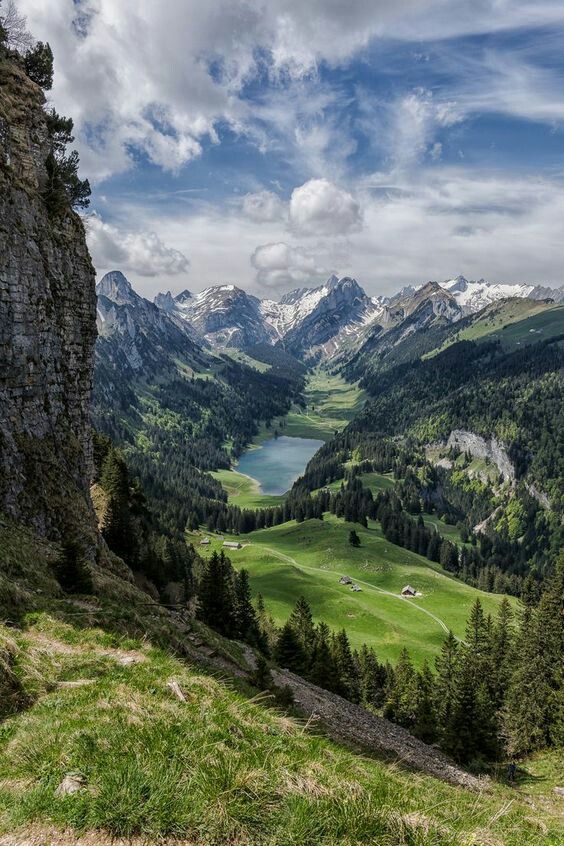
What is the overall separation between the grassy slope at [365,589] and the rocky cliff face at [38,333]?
8620 centimetres

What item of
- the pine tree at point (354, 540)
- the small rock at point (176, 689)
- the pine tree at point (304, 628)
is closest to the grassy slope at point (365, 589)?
the pine tree at point (354, 540)

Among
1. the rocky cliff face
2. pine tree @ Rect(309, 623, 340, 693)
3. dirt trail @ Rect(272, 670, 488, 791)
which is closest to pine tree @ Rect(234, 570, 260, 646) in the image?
pine tree @ Rect(309, 623, 340, 693)

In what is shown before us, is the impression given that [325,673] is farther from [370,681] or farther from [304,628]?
[370,681]

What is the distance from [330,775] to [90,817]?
14.8 feet

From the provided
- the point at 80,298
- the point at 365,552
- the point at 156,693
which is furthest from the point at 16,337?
the point at 365,552

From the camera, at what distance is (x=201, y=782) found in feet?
26.7

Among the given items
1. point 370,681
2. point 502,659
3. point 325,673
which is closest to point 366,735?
point 325,673

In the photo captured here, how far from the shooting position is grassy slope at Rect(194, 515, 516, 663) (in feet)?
374

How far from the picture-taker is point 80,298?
46219 millimetres

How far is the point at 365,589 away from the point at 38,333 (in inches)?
4831

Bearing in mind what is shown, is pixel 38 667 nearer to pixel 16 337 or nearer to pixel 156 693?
pixel 156 693

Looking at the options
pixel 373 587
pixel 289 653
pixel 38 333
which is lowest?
pixel 373 587

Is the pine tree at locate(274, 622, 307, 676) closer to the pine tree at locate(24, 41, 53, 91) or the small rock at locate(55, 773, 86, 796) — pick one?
the small rock at locate(55, 773, 86, 796)

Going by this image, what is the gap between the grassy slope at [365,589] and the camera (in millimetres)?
114062
